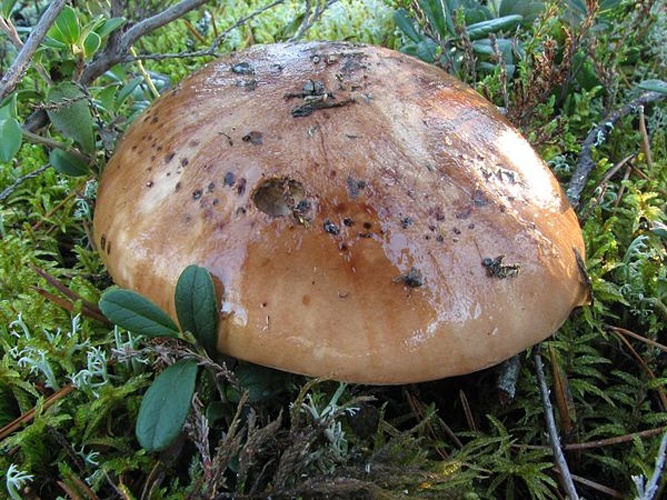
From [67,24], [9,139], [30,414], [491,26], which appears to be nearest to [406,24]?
[491,26]

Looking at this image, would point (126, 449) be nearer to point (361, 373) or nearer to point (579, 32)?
point (361, 373)

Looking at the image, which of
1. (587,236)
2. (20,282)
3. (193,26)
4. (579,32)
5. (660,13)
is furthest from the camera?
(193,26)

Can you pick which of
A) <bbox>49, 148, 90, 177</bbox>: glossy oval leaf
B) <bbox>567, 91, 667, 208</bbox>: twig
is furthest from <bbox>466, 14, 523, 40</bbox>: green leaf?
<bbox>49, 148, 90, 177</bbox>: glossy oval leaf

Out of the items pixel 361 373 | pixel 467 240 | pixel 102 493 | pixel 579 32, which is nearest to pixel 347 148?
pixel 467 240

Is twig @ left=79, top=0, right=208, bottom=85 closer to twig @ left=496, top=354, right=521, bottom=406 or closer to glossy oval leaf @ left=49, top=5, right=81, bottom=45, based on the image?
glossy oval leaf @ left=49, top=5, right=81, bottom=45

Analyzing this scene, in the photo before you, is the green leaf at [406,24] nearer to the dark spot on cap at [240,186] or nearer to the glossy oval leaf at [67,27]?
the glossy oval leaf at [67,27]
